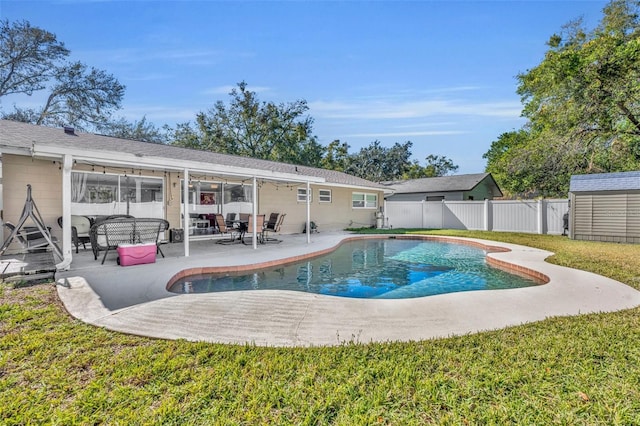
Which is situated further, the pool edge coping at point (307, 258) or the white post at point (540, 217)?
the white post at point (540, 217)

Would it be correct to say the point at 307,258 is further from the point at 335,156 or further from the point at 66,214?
the point at 335,156

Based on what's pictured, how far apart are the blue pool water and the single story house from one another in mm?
2302

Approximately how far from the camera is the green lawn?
80.5 inches

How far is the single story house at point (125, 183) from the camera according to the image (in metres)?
6.82

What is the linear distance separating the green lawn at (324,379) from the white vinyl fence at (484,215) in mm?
13050

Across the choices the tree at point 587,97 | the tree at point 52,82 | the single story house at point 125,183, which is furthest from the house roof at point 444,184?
the tree at point 52,82

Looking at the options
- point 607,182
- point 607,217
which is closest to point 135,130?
point 607,182

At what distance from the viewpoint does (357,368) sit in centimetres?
260

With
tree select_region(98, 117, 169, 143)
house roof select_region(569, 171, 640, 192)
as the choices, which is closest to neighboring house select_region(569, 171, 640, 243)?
house roof select_region(569, 171, 640, 192)

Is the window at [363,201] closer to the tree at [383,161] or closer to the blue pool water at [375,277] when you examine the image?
the blue pool water at [375,277]

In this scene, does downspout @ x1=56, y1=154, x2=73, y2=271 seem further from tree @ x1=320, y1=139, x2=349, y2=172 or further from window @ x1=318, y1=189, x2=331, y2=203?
tree @ x1=320, y1=139, x2=349, y2=172

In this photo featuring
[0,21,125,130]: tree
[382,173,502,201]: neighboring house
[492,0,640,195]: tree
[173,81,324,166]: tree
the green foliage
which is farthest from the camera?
the green foliage

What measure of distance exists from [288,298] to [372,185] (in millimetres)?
14036

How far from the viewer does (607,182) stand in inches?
431
